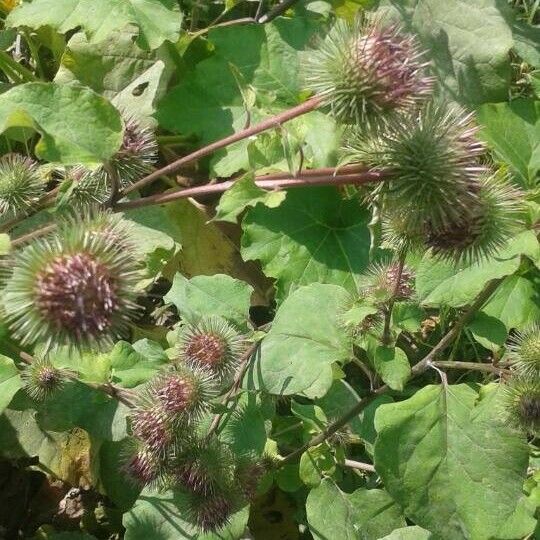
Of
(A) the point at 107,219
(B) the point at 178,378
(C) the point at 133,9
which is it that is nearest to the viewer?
(A) the point at 107,219

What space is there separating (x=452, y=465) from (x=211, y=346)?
0.87 metres

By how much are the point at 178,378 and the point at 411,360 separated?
5.09 ft

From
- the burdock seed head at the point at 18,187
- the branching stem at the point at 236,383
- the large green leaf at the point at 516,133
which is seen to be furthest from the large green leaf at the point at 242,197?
the large green leaf at the point at 516,133

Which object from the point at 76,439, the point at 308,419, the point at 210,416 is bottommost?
the point at 76,439

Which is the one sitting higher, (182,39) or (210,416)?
(182,39)

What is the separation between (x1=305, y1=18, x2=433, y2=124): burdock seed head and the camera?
77.5 inches

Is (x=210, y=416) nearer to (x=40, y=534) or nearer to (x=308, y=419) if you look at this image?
(x=308, y=419)

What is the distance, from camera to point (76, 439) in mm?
3127

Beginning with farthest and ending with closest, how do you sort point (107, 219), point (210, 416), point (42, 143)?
1. point (210, 416)
2. point (42, 143)
3. point (107, 219)

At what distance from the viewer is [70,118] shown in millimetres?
2166

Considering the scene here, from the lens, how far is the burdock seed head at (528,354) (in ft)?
7.93

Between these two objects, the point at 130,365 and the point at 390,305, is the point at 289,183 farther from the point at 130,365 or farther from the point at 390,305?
the point at 130,365

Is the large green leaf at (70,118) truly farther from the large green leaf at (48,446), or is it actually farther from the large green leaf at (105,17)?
the large green leaf at (48,446)

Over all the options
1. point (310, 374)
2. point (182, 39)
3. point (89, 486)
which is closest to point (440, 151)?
point (310, 374)
